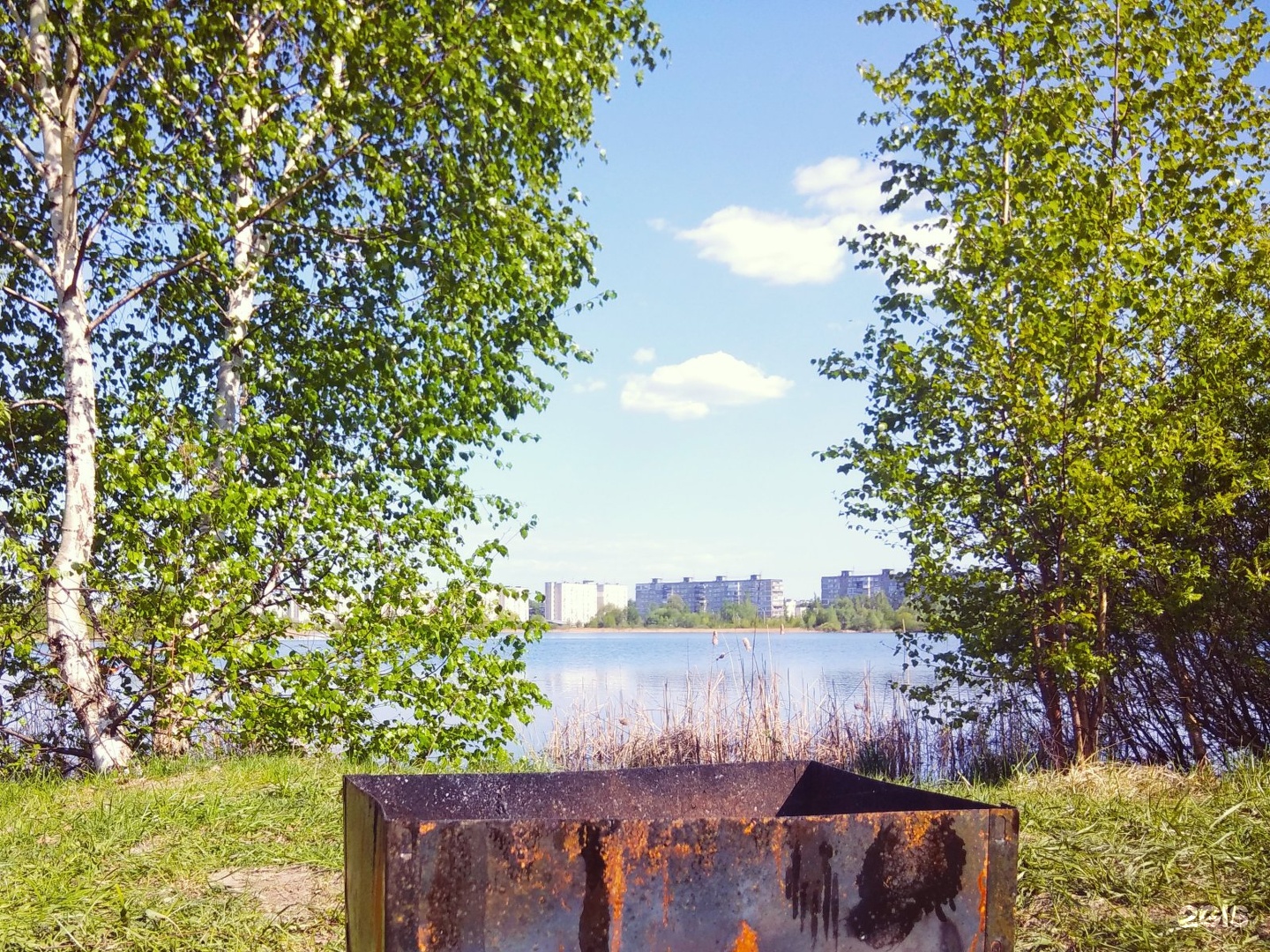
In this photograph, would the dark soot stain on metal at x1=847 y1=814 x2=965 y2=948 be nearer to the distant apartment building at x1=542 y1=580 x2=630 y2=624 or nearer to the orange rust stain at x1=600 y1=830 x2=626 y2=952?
the orange rust stain at x1=600 y1=830 x2=626 y2=952

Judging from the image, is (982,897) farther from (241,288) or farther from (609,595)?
(609,595)

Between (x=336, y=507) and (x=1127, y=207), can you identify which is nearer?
(x=336, y=507)

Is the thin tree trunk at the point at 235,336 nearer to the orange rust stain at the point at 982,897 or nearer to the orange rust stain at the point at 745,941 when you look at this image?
the orange rust stain at the point at 745,941

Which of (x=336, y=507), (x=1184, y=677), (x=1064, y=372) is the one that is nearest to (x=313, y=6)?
(x=336, y=507)

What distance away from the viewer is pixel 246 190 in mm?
7512

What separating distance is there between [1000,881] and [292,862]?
3578 mm

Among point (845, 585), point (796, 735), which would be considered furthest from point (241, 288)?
point (845, 585)

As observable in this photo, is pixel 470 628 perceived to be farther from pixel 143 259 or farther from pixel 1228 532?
pixel 1228 532

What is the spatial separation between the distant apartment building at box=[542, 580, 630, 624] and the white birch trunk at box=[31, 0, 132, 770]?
136 ft

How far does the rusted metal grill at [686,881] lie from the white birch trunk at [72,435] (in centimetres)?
517

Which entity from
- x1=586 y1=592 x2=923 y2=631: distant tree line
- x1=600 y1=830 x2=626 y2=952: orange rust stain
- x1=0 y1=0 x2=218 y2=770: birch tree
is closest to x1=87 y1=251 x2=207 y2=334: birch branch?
x1=0 y1=0 x2=218 y2=770: birch tree

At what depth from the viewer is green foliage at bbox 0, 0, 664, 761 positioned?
6660mm

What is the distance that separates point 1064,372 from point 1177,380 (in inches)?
42.1

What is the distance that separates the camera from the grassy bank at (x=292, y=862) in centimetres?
368
